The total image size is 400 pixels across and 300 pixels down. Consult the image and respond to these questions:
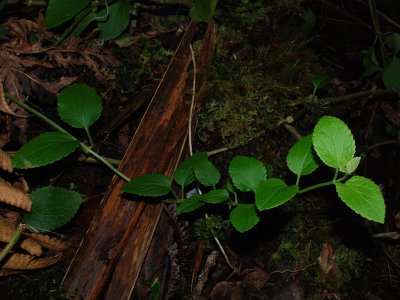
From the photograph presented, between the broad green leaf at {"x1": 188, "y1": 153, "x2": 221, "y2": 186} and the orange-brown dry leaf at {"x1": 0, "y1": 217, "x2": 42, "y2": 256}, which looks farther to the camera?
the broad green leaf at {"x1": 188, "y1": 153, "x2": 221, "y2": 186}

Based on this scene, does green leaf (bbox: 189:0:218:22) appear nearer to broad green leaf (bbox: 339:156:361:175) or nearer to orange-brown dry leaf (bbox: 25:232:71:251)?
broad green leaf (bbox: 339:156:361:175)

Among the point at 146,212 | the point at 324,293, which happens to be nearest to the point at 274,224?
the point at 324,293

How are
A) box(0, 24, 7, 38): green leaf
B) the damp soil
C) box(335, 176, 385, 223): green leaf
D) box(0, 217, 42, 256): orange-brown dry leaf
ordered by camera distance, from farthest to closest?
1. box(0, 24, 7, 38): green leaf
2. the damp soil
3. box(0, 217, 42, 256): orange-brown dry leaf
4. box(335, 176, 385, 223): green leaf

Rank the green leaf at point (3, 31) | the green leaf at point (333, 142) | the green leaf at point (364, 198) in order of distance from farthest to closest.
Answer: the green leaf at point (3, 31) < the green leaf at point (333, 142) < the green leaf at point (364, 198)

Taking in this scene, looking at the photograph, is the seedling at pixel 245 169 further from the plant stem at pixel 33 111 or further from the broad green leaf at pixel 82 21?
the broad green leaf at pixel 82 21

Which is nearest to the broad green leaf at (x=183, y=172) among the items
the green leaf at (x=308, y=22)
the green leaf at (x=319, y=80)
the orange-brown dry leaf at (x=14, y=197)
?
the orange-brown dry leaf at (x=14, y=197)

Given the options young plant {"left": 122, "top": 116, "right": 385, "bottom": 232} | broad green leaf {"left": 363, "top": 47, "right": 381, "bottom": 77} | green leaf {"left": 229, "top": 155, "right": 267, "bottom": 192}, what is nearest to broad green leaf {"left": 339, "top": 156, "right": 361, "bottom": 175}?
young plant {"left": 122, "top": 116, "right": 385, "bottom": 232}

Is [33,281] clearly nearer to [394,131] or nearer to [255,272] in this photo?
[255,272]
